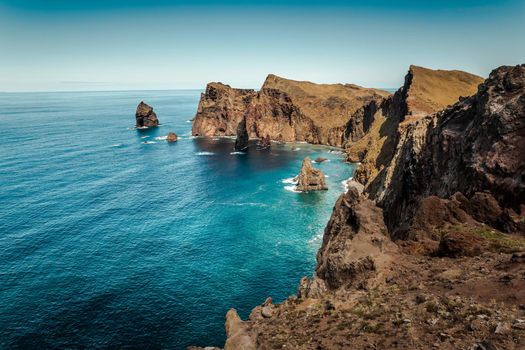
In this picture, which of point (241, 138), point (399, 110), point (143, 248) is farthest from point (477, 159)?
point (241, 138)

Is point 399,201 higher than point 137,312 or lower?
higher

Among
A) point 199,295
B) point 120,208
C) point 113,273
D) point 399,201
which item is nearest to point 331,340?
point 399,201

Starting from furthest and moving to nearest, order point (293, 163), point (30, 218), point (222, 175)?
point (293, 163) → point (222, 175) → point (30, 218)

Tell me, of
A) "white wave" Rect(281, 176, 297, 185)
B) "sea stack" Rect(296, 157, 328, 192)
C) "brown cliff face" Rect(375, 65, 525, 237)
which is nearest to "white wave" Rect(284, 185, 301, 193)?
"sea stack" Rect(296, 157, 328, 192)

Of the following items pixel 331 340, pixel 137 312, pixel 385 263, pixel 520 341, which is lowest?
pixel 137 312

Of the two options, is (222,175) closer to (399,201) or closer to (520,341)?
(399,201)

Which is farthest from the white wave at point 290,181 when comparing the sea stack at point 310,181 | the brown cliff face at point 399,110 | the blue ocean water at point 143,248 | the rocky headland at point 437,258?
the rocky headland at point 437,258

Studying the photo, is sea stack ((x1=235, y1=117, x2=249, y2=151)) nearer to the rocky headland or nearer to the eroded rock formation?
the eroded rock formation

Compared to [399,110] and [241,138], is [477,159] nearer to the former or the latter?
[399,110]
